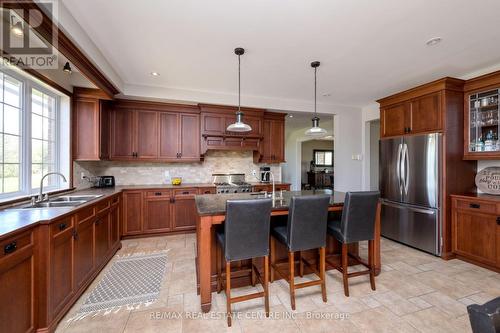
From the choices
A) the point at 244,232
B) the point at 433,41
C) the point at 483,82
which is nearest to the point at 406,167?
the point at 483,82

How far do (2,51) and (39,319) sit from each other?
2.29 m

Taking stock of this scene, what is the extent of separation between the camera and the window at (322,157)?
10359 mm

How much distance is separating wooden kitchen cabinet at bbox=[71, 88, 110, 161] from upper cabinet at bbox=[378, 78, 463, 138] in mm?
4657

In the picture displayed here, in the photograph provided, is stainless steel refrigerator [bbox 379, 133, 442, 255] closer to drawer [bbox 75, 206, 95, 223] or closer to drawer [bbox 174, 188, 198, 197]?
drawer [bbox 174, 188, 198, 197]

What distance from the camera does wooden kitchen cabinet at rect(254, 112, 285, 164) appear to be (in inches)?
183

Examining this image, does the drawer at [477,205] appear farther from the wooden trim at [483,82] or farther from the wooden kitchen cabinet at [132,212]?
the wooden kitchen cabinet at [132,212]

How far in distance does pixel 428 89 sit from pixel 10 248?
473cm

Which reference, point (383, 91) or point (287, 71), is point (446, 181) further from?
point (287, 71)

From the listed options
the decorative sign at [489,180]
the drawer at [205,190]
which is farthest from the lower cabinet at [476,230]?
the drawer at [205,190]

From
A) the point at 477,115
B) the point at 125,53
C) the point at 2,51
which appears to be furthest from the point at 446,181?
the point at 2,51

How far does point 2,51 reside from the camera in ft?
6.47

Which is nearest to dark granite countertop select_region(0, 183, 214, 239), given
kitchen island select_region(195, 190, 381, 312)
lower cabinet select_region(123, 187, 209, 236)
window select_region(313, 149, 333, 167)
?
kitchen island select_region(195, 190, 381, 312)

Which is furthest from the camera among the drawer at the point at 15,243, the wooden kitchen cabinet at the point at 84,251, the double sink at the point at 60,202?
the double sink at the point at 60,202

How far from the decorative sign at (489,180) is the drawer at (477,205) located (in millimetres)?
367
